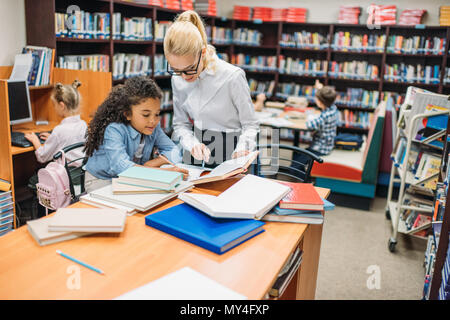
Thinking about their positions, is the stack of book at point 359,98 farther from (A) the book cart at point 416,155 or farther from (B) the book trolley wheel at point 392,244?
(B) the book trolley wheel at point 392,244

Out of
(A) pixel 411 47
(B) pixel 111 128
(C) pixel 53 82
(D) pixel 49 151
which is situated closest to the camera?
(B) pixel 111 128

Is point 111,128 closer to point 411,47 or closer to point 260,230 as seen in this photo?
point 260,230

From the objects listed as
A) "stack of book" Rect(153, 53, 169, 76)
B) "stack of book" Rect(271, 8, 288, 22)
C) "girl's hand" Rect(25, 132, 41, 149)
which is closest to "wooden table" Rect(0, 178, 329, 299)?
"girl's hand" Rect(25, 132, 41, 149)

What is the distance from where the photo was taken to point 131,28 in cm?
437

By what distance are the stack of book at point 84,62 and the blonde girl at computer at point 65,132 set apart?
497mm

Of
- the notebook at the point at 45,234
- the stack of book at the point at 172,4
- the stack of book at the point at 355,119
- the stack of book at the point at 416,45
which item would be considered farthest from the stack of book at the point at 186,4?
the notebook at the point at 45,234

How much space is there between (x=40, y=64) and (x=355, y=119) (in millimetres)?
4538

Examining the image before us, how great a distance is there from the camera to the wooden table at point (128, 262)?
1.02m

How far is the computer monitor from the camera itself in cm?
316

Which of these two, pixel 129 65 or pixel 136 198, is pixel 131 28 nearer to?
pixel 129 65

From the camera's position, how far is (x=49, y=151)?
287cm

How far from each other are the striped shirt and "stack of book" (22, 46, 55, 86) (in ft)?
8.10
